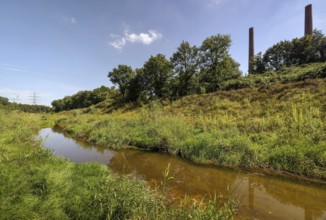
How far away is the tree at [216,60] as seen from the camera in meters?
29.5

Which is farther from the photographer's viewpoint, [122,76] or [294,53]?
[122,76]

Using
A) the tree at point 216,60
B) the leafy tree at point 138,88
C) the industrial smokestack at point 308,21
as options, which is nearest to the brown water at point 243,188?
the tree at point 216,60

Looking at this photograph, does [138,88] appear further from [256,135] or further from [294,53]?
[256,135]

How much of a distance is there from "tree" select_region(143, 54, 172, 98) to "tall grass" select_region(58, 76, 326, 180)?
50.5 feet

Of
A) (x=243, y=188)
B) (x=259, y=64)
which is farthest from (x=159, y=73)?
(x=243, y=188)

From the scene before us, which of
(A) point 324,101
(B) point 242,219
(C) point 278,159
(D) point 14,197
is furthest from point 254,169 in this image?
(A) point 324,101

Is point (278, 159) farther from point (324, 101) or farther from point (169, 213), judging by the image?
point (324, 101)

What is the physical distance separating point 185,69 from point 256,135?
22940 mm

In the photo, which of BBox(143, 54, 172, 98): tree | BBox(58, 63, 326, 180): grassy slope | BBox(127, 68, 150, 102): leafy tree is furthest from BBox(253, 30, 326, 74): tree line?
BBox(127, 68, 150, 102): leafy tree

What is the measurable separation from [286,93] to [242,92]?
452 centimetres

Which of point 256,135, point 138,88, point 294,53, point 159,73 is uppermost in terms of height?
point 294,53

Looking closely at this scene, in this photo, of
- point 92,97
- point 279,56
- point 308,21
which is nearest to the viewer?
point 279,56

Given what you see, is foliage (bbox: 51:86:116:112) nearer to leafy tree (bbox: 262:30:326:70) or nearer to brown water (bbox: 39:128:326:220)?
leafy tree (bbox: 262:30:326:70)

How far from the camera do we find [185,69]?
101ft
